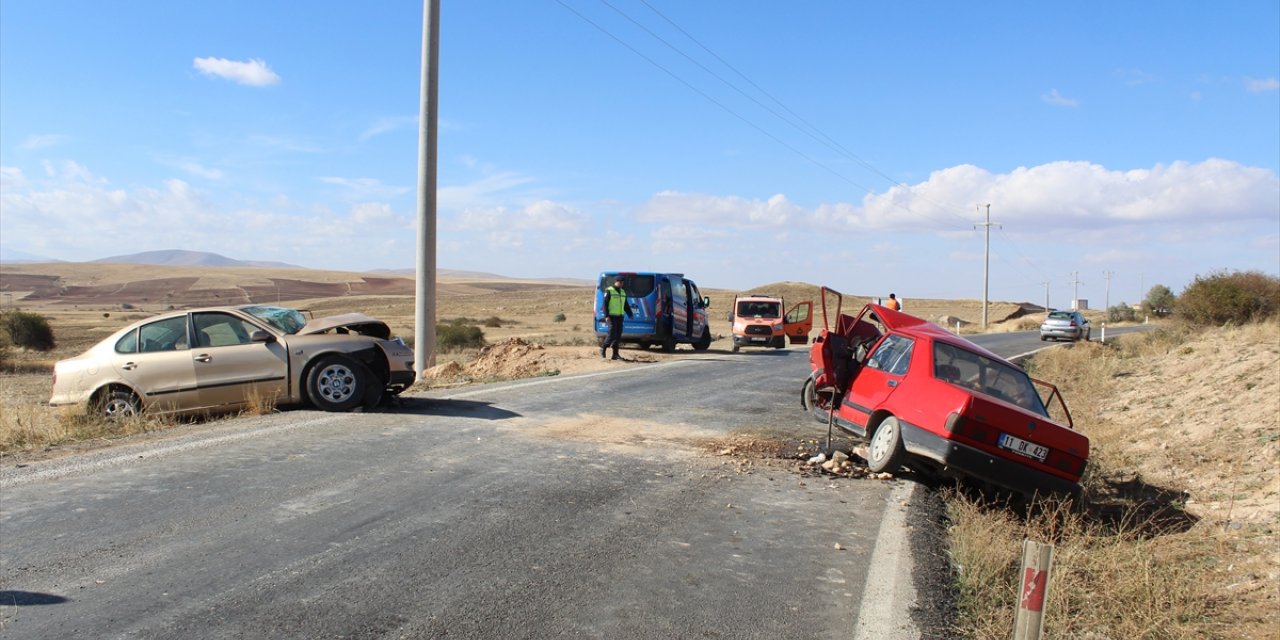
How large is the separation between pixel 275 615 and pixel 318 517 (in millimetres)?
1821

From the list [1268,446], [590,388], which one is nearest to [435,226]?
[590,388]

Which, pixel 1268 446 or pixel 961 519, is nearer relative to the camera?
pixel 961 519

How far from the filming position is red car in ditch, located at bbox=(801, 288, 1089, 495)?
7910 millimetres

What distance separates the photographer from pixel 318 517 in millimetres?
6223

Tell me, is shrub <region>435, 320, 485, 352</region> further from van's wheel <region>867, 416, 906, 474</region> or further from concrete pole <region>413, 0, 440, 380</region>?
van's wheel <region>867, 416, 906, 474</region>

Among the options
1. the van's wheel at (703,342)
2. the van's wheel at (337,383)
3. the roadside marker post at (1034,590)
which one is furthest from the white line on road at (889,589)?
the van's wheel at (703,342)

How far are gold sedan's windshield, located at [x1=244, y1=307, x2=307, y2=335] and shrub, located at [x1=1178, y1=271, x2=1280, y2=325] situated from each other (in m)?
32.4

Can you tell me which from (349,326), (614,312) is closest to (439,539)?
(349,326)

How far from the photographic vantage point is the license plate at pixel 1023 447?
797 cm

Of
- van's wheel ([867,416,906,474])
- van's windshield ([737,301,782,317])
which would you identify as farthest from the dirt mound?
van's wheel ([867,416,906,474])

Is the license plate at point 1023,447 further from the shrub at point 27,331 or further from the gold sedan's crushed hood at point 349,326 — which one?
the shrub at point 27,331

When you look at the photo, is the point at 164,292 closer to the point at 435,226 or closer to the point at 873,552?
the point at 435,226

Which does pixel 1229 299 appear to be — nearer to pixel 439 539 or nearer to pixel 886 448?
pixel 886 448

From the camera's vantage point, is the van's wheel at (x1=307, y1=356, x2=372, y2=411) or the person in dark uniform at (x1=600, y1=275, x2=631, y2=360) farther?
the person in dark uniform at (x1=600, y1=275, x2=631, y2=360)
